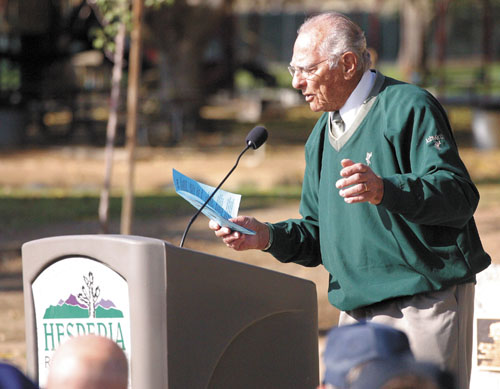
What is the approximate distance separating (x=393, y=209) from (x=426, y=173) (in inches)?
8.5

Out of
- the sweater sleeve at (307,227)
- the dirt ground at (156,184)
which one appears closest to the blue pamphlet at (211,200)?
the sweater sleeve at (307,227)

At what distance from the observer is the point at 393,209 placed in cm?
302

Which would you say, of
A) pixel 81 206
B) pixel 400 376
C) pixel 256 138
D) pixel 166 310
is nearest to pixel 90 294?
pixel 166 310

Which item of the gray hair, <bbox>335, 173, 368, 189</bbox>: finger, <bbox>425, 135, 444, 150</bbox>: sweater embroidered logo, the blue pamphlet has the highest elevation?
the gray hair

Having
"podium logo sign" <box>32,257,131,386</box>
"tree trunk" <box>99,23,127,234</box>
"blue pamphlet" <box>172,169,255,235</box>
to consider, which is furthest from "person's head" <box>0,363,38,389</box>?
"tree trunk" <box>99,23,127,234</box>

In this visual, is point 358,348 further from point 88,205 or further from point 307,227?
point 88,205

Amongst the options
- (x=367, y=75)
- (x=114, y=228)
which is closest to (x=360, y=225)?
(x=367, y=75)

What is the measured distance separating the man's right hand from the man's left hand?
2.15 ft

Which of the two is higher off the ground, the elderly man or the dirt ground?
the elderly man

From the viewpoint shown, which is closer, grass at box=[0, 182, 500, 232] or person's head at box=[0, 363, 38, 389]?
person's head at box=[0, 363, 38, 389]

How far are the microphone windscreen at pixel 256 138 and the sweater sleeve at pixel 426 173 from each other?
533mm

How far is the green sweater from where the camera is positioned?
3.08m

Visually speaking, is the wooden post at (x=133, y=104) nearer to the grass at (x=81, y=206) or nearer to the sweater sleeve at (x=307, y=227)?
the grass at (x=81, y=206)

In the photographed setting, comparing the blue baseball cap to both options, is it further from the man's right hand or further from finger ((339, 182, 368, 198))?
the man's right hand
